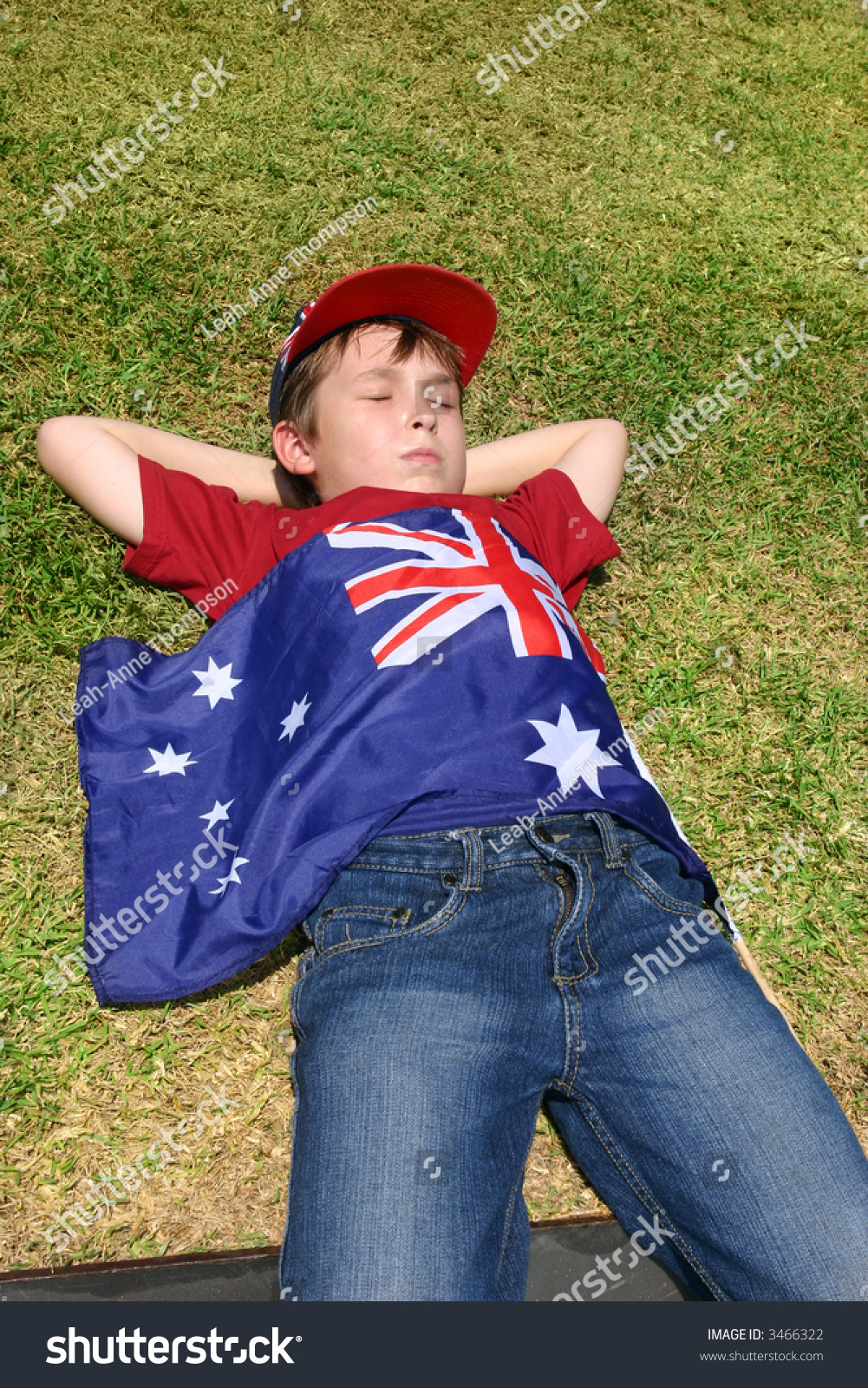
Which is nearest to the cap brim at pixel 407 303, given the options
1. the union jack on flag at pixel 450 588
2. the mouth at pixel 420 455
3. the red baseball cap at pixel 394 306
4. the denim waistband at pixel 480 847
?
the red baseball cap at pixel 394 306

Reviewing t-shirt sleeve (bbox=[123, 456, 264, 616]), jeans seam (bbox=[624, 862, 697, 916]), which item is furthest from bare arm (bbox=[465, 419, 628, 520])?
jeans seam (bbox=[624, 862, 697, 916])

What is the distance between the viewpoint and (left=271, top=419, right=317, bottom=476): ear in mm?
2934

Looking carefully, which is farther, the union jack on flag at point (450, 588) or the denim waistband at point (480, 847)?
the union jack on flag at point (450, 588)

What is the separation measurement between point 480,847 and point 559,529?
1256 millimetres

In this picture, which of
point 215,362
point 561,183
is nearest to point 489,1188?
point 215,362

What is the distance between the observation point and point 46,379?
3.23 meters

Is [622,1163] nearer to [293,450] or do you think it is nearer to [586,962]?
[586,962]

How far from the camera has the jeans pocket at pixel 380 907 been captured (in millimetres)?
2100

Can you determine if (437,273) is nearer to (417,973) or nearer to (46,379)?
(46,379)

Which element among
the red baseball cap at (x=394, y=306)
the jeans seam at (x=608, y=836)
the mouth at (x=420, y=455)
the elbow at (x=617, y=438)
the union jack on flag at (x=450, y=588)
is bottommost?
the jeans seam at (x=608, y=836)

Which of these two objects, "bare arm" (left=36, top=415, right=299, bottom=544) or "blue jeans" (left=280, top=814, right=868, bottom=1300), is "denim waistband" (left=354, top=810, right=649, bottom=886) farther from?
"bare arm" (left=36, top=415, right=299, bottom=544)

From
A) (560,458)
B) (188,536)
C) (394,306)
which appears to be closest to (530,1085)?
(188,536)

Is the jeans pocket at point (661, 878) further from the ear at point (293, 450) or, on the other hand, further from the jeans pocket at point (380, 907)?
the ear at point (293, 450)

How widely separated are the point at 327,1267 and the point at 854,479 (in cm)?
343
